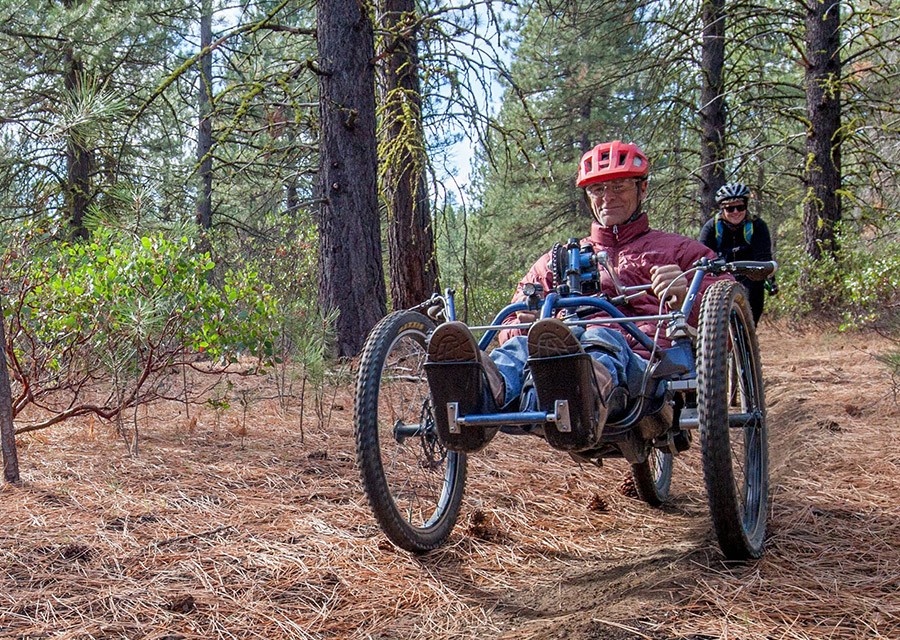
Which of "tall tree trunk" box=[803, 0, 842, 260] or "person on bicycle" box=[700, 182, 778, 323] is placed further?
"tall tree trunk" box=[803, 0, 842, 260]

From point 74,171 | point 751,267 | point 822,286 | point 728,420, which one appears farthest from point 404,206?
point 822,286

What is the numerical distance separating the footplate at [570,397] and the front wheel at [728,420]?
1.08ft

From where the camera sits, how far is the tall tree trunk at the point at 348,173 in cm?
568

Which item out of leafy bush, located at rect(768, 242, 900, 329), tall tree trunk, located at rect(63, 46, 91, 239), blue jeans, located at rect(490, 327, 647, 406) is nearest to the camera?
blue jeans, located at rect(490, 327, 647, 406)

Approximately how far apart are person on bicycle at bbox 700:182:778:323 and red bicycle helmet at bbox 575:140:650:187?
2409mm

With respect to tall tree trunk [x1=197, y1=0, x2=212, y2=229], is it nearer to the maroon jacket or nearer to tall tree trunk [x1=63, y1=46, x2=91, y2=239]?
tall tree trunk [x1=63, y1=46, x2=91, y2=239]

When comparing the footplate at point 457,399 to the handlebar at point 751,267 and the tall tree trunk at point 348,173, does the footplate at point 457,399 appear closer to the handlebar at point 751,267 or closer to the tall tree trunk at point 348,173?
the handlebar at point 751,267

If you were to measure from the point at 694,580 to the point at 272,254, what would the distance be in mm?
10431

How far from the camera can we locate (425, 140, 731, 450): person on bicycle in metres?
2.23

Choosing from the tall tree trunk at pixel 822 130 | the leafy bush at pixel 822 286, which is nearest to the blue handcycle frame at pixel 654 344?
the leafy bush at pixel 822 286

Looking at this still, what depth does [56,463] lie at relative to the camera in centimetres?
368

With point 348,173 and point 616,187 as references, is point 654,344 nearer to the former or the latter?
point 616,187

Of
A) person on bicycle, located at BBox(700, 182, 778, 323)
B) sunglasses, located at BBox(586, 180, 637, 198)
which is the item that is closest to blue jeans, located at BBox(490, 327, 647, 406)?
sunglasses, located at BBox(586, 180, 637, 198)

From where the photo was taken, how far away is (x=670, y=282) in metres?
2.88
